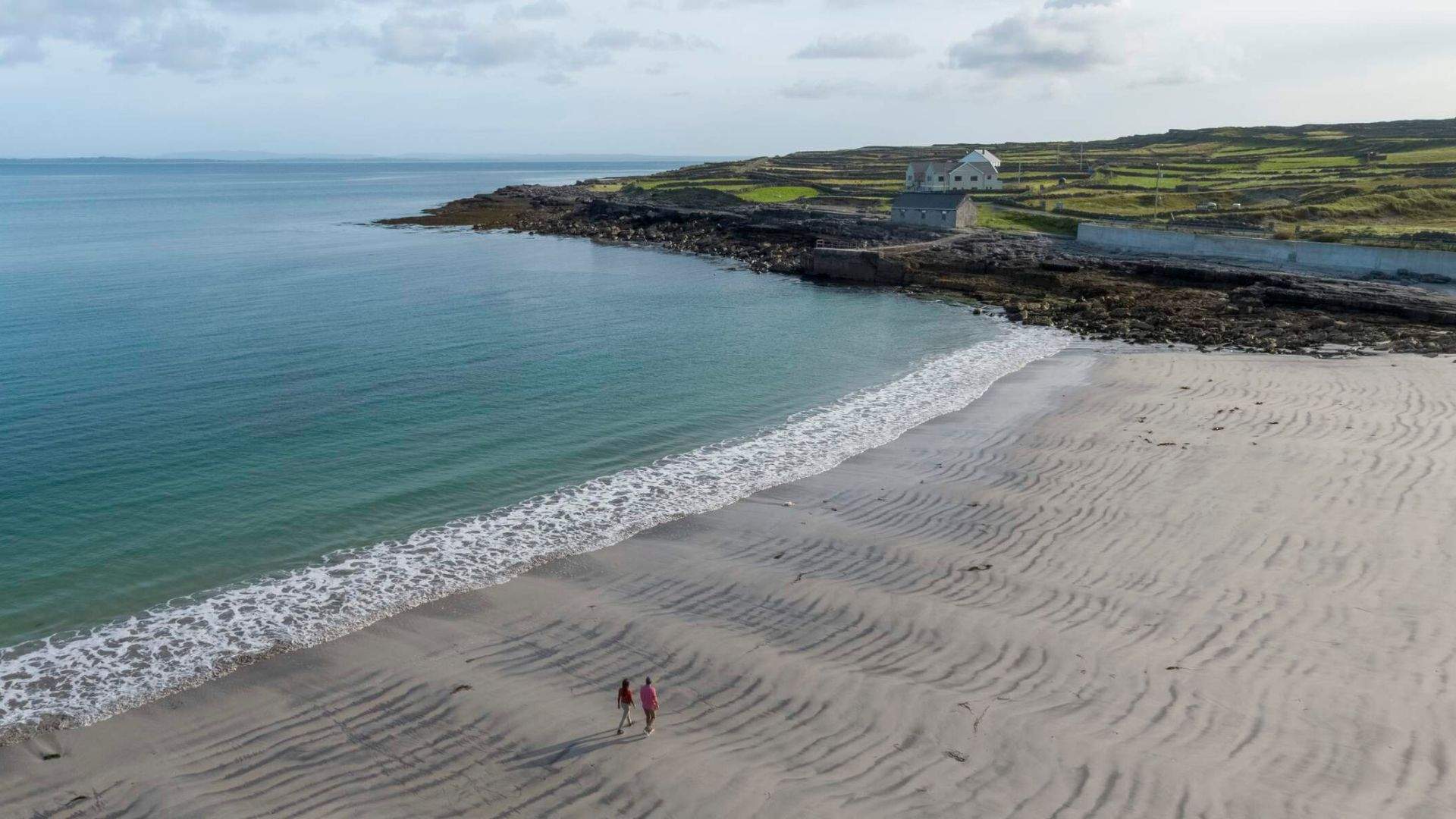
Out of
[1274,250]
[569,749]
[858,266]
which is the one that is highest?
[1274,250]

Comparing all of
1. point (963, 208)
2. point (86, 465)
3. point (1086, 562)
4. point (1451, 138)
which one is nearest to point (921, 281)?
point (963, 208)

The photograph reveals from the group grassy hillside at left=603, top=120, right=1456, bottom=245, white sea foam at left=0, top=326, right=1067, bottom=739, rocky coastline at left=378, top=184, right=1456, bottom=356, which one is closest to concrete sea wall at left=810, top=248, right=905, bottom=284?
rocky coastline at left=378, top=184, right=1456, bottom=356

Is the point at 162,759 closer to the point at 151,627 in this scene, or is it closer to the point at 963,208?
the point at 151,627

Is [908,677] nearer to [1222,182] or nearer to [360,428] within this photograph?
[360,428]

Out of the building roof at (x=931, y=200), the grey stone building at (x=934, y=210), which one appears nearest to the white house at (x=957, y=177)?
the building roof at (x=931, y=200)

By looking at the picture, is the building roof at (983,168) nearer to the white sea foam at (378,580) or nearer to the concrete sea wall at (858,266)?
the concrete sea wall at (858,266)

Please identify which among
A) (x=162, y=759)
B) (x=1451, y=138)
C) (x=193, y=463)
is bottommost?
(x=162, y=759)

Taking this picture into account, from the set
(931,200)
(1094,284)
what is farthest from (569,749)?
(931,200)
